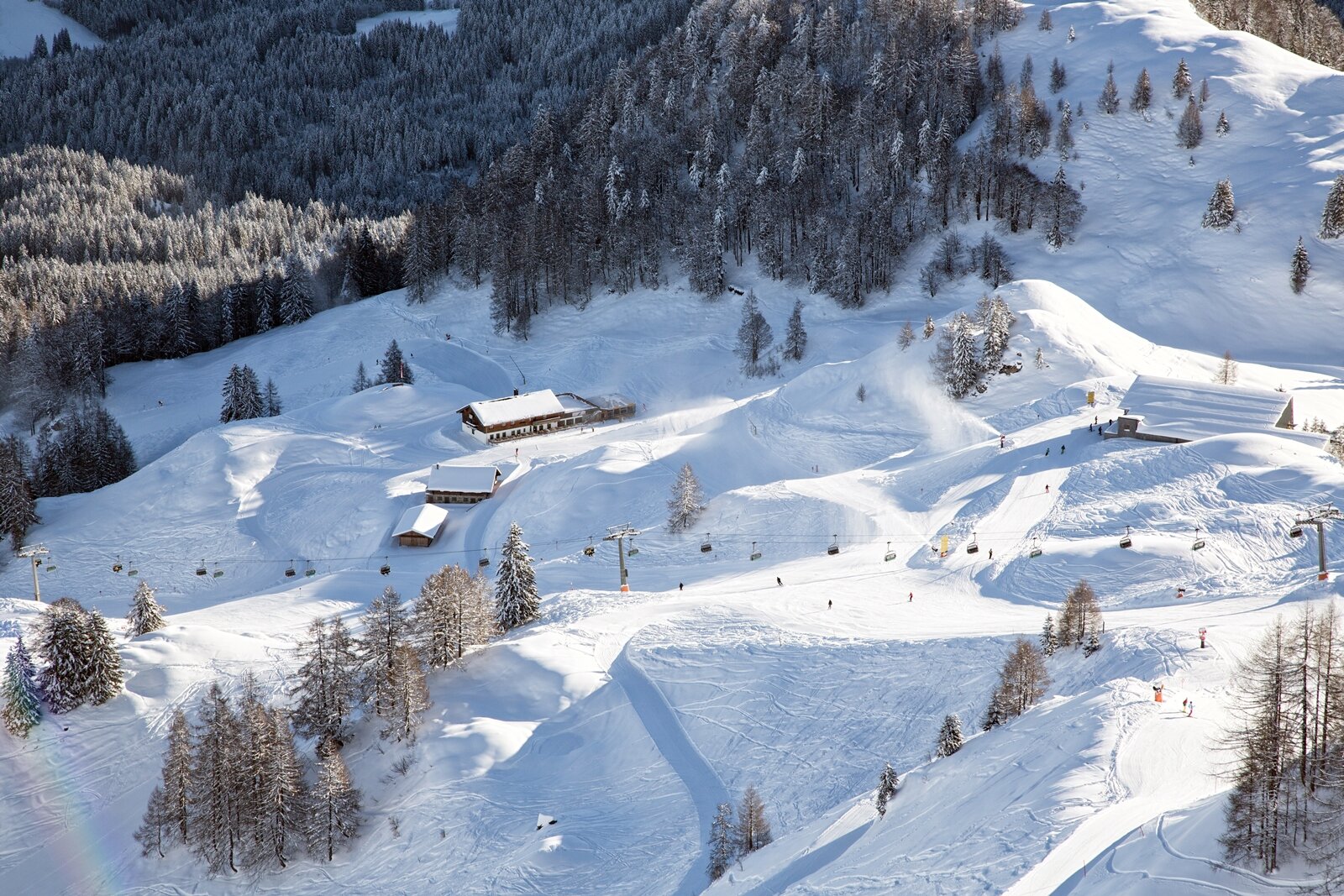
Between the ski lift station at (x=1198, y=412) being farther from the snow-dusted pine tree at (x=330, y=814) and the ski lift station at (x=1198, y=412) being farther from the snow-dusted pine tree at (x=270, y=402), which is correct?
the snow-dusted pine tree at (x=270, y=402)

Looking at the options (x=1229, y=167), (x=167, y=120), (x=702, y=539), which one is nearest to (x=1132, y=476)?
(x=702, y=539)

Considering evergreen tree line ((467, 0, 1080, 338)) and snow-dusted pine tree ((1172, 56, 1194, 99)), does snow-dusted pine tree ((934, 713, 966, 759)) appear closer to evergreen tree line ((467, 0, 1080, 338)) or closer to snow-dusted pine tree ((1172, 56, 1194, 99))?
evergreen tree line ((467, 0, 1080, 338))

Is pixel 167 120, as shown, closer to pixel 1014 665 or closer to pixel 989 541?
pixel 989 541

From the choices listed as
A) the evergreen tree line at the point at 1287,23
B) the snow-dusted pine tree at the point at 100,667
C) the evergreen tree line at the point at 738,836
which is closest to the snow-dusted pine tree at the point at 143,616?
the snow-dusted pine tree at the point at 100,667

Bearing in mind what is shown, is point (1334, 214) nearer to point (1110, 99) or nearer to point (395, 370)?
point (1110, 99)

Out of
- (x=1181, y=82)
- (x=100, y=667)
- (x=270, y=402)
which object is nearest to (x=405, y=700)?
(x=100, y=667)
